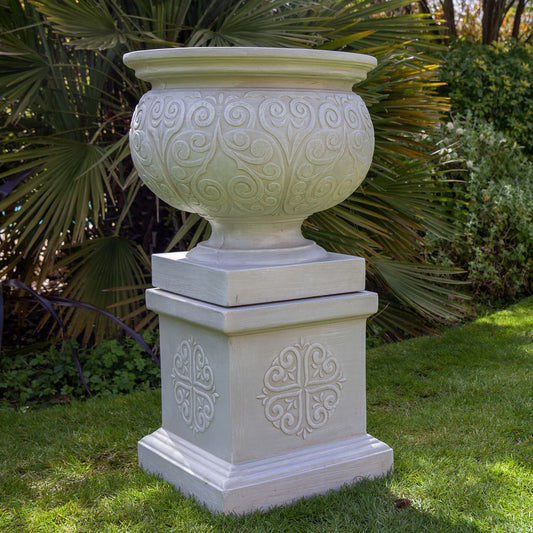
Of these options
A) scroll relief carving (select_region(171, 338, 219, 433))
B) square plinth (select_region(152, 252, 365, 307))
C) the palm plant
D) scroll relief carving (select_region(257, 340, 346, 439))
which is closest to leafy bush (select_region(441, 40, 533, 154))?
the palm plant

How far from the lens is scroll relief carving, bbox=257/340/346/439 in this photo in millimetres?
2482

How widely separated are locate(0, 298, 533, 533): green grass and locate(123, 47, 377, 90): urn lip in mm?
1328

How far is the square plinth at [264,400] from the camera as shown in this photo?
2.40 metres

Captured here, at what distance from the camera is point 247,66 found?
224 centimetres

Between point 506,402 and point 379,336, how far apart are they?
4.68ft

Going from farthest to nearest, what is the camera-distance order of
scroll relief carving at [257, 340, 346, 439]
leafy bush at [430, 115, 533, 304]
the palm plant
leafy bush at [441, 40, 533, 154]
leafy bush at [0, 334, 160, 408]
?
1. leafy bush at [441, 40, 533, 154]
2. leafy bush at [430, 115, 533, 304]
3. leafy bush at [0, 334, 160, 408]
4. the palm plant
5. scroll relief carving at [257, 340, 346, 439]

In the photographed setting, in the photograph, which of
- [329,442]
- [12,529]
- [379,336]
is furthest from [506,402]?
[12,529]

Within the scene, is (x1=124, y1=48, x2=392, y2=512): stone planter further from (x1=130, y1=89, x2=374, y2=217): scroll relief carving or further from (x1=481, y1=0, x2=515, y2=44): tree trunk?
(x1=481, y1=0, x2=515, y2=44): tree trunk

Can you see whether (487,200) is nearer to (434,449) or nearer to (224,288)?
(434,449)

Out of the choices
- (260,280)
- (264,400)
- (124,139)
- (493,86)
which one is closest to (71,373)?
(124,139)

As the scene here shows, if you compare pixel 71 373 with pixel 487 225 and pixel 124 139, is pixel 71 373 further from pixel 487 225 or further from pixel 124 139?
pixel 487 225

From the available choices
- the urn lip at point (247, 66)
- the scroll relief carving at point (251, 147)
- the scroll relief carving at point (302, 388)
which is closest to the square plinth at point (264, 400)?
the scroll relief carving at point (302, 388)

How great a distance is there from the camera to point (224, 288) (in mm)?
2338

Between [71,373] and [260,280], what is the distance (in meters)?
1.87
